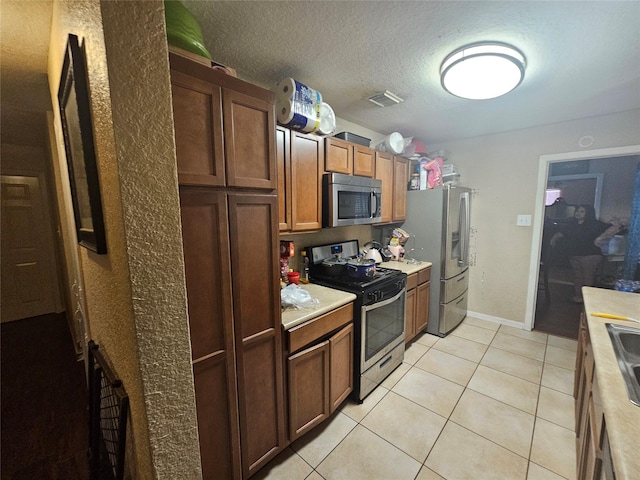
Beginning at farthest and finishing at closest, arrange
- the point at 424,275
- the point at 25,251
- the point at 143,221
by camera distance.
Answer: the point at 25,251, the point at 424,275, the point at 143,221

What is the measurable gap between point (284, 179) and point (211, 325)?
1041mm

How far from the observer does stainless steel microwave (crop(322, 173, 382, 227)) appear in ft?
6.68

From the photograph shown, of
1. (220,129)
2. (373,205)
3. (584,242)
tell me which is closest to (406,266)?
(373,205)

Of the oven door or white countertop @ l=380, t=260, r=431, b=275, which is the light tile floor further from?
white countertop @ l=380, t=260, r=431, b=275

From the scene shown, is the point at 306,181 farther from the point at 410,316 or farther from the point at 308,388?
the point at 410,316

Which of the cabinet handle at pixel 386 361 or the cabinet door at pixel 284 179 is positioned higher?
the cabinet door at pixel 284 179

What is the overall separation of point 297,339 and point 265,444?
1.84 feet

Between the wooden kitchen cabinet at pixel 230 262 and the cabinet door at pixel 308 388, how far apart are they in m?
0.11

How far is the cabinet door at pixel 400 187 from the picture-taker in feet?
→ 9.37

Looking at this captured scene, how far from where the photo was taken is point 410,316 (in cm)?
265

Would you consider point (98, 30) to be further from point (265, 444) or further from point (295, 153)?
point (265, 444)

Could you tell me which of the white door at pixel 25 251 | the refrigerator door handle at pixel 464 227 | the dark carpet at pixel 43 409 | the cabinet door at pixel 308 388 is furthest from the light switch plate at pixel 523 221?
the white door at pixel 25 251

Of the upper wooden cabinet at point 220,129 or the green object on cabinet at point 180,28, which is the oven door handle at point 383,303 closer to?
the upper wooden cabinet at point 220,129

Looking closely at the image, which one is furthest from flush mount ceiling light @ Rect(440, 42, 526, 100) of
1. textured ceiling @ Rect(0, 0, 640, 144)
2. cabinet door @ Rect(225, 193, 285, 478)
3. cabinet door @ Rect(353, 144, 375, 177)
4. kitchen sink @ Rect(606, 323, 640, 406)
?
kitchen sink @ Rect(606, 323, 640, 406)
